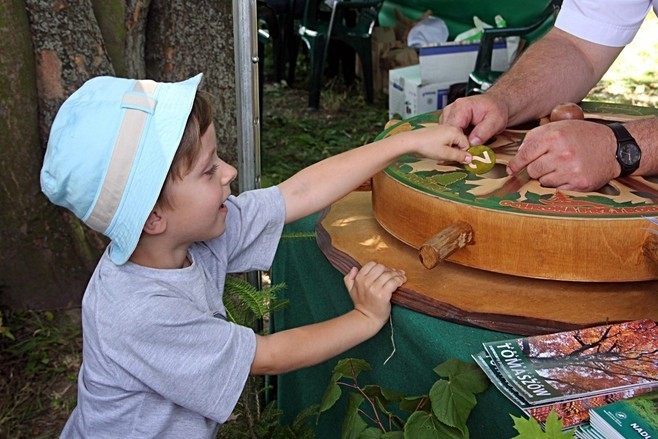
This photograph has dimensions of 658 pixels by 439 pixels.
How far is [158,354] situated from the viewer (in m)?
1.42

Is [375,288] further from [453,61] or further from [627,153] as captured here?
[453,61]

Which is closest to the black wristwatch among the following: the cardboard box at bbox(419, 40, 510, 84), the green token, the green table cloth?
the green token

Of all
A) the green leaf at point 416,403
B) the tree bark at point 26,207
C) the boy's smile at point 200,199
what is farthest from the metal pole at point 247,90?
the tree bark at point 26,207

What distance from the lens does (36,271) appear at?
329cm

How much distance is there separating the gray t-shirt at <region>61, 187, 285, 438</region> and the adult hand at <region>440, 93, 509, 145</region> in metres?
0.69

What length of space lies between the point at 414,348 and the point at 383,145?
513mm

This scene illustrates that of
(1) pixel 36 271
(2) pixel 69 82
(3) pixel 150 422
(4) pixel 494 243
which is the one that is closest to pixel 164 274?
(3) pixel 150 422

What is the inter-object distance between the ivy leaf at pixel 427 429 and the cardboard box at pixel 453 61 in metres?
3.82

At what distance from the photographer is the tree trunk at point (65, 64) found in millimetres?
2941

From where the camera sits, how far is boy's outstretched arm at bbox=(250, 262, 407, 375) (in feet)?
4.91

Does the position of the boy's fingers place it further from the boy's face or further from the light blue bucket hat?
the light blue bucket hat

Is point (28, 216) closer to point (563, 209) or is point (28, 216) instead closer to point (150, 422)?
point (150, 422)

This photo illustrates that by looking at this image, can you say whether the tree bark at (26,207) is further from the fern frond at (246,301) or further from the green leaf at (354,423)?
the green leaf at (354,423)

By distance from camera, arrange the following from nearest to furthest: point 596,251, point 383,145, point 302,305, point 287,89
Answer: point 596,251 → point 383,145 → point 302,305 → point 287,89
